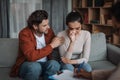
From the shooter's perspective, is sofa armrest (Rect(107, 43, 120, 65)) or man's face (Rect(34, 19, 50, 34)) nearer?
man's face (Rect(34, 19, 50, 34))

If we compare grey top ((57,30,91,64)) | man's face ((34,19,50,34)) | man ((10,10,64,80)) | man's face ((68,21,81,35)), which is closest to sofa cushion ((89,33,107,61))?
grey top ((57,30,91,64))

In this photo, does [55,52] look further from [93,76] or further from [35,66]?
[93,76]

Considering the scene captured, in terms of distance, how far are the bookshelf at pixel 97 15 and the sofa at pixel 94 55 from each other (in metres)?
1.17

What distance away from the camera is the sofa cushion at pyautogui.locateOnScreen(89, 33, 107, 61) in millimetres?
2849

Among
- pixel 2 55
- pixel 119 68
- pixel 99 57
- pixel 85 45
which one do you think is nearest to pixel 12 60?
pixel 2 55

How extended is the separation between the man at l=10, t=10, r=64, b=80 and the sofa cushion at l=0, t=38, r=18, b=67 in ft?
0.91

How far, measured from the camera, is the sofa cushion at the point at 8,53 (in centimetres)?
259

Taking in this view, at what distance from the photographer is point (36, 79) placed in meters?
2.18

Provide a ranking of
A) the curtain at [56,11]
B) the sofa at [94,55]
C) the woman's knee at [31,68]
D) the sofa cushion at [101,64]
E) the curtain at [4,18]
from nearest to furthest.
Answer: the woman's knee at [31,68]
the sofa at [94,55]
the sofa cushion at [101,64]
the curtain at [4,18]
the curtain at [56,11]

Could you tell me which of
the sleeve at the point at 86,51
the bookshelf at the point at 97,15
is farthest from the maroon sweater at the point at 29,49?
the bookshelf at the point at 97,15

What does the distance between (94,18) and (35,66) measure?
9.29 ft

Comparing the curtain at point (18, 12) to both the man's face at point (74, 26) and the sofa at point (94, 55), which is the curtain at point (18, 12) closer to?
the sofa at point (94, 55)

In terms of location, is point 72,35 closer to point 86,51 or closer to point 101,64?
point 86,51

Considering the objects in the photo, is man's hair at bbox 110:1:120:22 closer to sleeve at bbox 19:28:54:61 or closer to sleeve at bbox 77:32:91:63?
sleeve at bbox 19:28:54:61
